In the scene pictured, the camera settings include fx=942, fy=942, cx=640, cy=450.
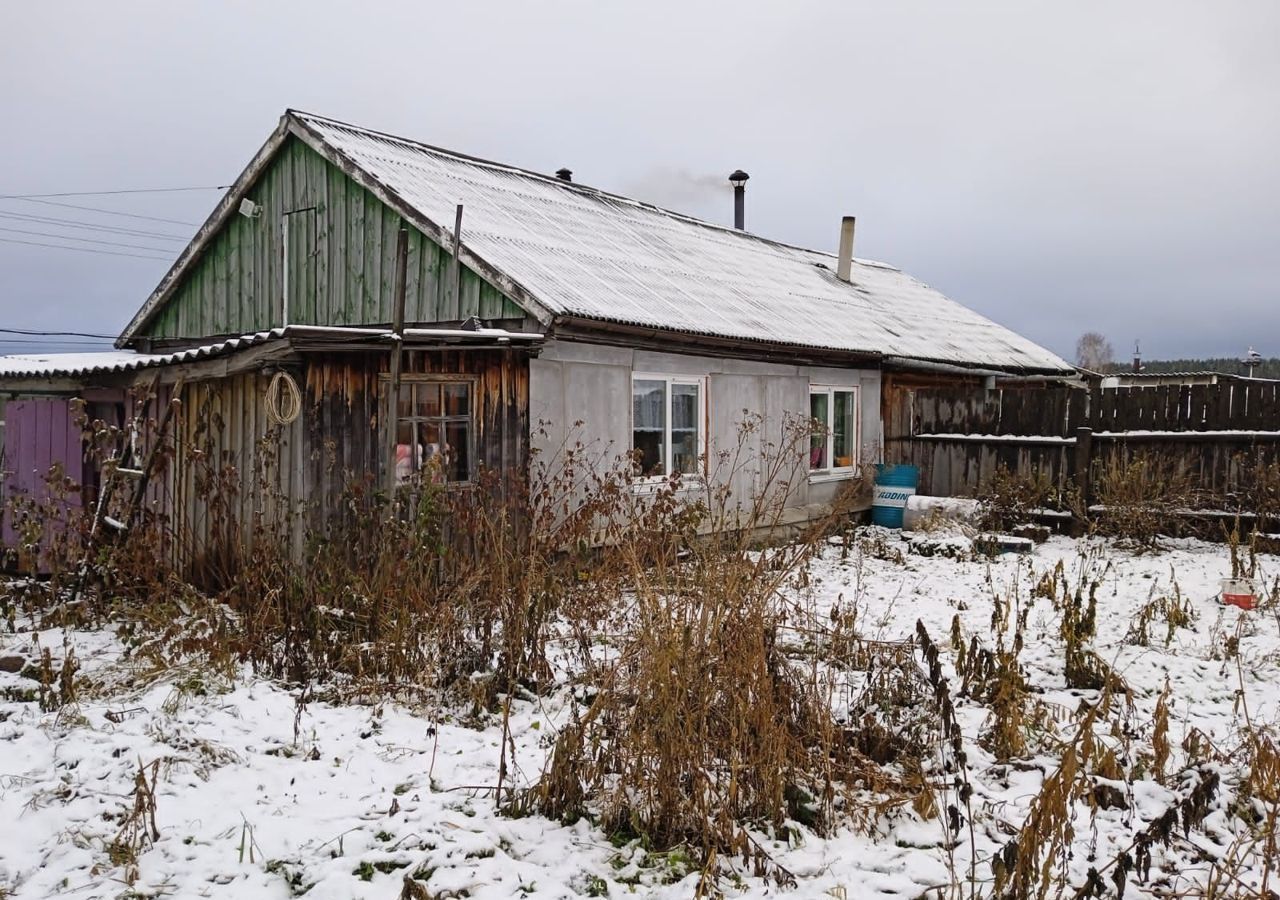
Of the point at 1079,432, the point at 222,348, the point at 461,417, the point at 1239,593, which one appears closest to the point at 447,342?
the point at 461,417

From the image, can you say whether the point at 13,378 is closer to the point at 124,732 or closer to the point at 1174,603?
the point at 124,732

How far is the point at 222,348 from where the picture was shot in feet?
25.9

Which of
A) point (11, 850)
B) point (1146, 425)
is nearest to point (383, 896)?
point (11, 850)

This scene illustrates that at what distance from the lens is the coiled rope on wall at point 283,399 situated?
8.02m

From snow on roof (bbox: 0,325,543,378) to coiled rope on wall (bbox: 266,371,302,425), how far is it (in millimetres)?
408

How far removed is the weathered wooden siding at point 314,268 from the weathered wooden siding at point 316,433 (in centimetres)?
84

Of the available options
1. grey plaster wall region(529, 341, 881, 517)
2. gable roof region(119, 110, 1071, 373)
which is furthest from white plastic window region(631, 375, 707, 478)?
gable roof region(119, 110, 1071, 373)

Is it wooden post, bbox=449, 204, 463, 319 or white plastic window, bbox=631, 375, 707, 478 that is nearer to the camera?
wooden post, bbox=449, 204, 463, 319

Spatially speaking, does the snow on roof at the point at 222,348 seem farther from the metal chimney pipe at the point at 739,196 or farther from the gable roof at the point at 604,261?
the metal chimney pipe at the point at 739,196

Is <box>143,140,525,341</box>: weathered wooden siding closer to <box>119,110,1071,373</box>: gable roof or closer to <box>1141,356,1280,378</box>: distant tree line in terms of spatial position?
<box>119,110,1071,373</box>: gable roof

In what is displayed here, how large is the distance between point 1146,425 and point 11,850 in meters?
13.1

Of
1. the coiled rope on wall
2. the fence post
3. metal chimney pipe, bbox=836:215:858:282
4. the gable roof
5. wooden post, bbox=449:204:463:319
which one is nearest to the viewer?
the coiled rope on wall

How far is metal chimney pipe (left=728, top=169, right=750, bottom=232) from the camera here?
2297cm

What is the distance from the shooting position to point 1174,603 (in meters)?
7.59
